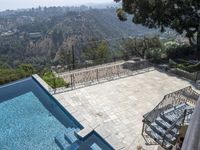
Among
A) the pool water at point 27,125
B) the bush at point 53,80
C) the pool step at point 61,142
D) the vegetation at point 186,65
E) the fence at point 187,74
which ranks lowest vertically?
the pool water at point 27,125

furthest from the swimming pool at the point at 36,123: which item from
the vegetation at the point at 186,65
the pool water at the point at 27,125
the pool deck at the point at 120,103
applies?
the vegetation at the point at 186,65

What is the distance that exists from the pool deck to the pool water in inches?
35.6

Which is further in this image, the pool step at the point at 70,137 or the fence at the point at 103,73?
the fence at the point at 103,73

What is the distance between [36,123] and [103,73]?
204 inches

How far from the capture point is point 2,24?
144250 millimetres

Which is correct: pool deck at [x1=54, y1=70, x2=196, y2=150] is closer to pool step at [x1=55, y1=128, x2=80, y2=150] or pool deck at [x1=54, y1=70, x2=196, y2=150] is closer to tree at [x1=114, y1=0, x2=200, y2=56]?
pool step at [x1=55, y1=128, x2=80, y2=150]

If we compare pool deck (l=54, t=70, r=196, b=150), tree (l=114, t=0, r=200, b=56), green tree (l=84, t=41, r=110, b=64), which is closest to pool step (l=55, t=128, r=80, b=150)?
pool deck (l=54, t=70, r=196, b=150)

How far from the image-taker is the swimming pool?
8188 mm

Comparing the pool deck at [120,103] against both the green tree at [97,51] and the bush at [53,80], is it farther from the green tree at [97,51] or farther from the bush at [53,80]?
the green tree at [97,51]

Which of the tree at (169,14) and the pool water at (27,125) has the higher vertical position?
the tree at (169,14)

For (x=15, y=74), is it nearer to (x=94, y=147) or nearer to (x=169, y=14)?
(x=94, y=147)

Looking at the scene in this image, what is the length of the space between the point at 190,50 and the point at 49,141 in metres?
11.2

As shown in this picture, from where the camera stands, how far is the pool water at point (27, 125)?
842 centimetres

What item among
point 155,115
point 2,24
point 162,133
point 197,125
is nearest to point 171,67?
point 155,115
